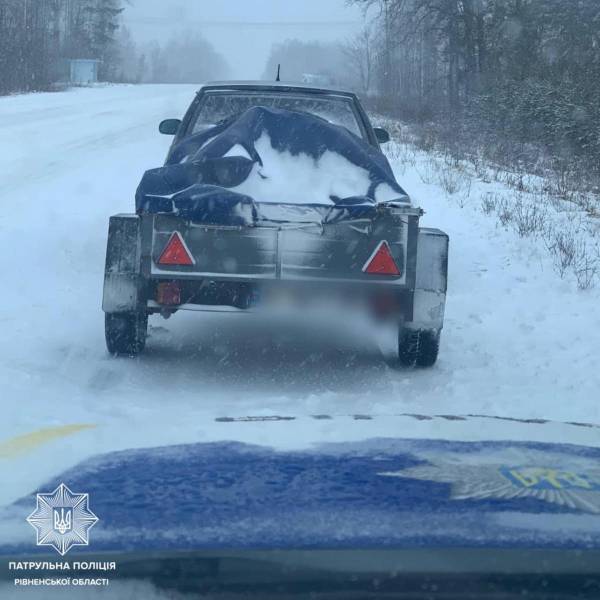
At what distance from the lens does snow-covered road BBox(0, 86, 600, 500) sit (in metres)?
4.81

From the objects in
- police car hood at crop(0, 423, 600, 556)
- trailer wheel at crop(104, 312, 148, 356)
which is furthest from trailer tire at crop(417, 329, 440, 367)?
police car hood at crop(0, 423, 600, 556)

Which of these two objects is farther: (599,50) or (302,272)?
(599,50)

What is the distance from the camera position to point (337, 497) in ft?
6.89

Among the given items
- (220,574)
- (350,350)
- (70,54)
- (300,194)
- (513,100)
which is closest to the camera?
(220,574)

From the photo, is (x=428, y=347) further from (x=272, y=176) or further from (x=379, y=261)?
(x=272, y=176)

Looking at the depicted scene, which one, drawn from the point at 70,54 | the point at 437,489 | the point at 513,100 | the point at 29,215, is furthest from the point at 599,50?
the point at 70,54

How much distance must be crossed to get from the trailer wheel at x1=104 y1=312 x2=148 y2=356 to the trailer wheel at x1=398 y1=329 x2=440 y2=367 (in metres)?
1.61

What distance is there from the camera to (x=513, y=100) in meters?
23.6

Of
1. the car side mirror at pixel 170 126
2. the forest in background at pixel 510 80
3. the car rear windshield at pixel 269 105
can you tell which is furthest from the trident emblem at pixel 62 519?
the forest in background at pixel 510 80

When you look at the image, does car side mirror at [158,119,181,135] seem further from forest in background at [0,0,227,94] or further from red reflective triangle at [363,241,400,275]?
forest in background at [0,0,227,94]

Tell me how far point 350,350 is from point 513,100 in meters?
18.5

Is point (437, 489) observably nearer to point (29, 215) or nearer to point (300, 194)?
point (300, 194)

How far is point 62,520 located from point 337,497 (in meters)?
0.58

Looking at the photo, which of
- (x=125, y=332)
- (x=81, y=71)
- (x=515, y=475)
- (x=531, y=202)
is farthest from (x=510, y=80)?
(x=81, y=71)
